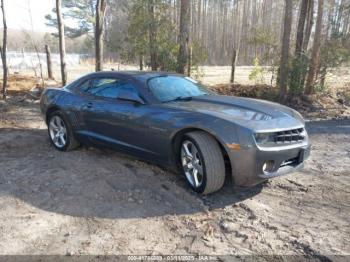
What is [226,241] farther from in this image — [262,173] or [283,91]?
[283,91]

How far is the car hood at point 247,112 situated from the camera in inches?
147

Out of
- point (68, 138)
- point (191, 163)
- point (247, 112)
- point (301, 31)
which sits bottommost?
point (68, 138)

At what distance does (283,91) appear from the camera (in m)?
10.5

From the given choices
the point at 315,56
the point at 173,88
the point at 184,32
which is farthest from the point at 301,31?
the point at 173,88

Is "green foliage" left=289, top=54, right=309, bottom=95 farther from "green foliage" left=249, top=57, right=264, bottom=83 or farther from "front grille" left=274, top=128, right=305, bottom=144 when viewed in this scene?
"front grille" left=274, top=128, right=305, bottom=144

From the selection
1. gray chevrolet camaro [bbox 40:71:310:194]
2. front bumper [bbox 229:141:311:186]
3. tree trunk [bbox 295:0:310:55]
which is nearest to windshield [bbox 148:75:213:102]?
gray chevrolet camaro [bbox 40:71:310:194]

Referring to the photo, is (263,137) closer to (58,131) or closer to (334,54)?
(58,131)

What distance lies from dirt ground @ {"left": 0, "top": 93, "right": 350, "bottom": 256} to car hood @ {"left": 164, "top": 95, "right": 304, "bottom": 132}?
880 mm

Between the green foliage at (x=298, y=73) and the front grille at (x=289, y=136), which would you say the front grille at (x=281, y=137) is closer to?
the front grille at (x=289, y=136)

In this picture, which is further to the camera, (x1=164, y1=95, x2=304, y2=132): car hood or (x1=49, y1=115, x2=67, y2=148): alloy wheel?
(x1=49, y1=115, x2=67, y2=148): alloy wheel

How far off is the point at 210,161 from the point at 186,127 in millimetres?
503

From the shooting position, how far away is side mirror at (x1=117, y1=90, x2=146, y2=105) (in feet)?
14.8

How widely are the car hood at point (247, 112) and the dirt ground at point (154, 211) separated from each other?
2.89 feet

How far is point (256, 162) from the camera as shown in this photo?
3582 mm
